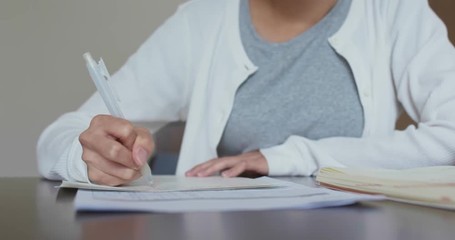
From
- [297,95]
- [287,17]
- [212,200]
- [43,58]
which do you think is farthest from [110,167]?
[43,58]

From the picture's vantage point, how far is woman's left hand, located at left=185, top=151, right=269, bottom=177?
0.86 m

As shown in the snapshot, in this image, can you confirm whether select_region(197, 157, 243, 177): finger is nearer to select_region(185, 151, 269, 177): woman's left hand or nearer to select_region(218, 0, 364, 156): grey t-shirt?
select_region(185, 151, 269, 177): woman's left hand

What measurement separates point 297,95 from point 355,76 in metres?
0.11

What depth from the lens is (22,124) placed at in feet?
5.75

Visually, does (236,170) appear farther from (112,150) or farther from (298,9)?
(298,9)

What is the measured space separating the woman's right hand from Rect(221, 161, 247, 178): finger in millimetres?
233

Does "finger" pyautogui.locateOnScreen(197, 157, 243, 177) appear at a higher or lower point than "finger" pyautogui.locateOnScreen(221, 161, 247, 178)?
higher

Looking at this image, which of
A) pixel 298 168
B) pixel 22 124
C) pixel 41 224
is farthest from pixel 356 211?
pixel 22 124

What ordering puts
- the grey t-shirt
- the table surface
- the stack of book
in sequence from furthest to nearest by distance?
the grey t-shirt → the stack of book → the table surface

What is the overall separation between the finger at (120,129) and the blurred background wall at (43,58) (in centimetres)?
118

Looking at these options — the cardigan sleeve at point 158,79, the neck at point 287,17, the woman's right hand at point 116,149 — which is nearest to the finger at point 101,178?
the woman's right hand at point 116,149

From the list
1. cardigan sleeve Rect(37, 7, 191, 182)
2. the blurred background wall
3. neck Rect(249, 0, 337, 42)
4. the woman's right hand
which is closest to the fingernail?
the woman's right hand

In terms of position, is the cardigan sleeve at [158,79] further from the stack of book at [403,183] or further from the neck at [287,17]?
the stack of book at [403,183]

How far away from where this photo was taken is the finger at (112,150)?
0.62m
